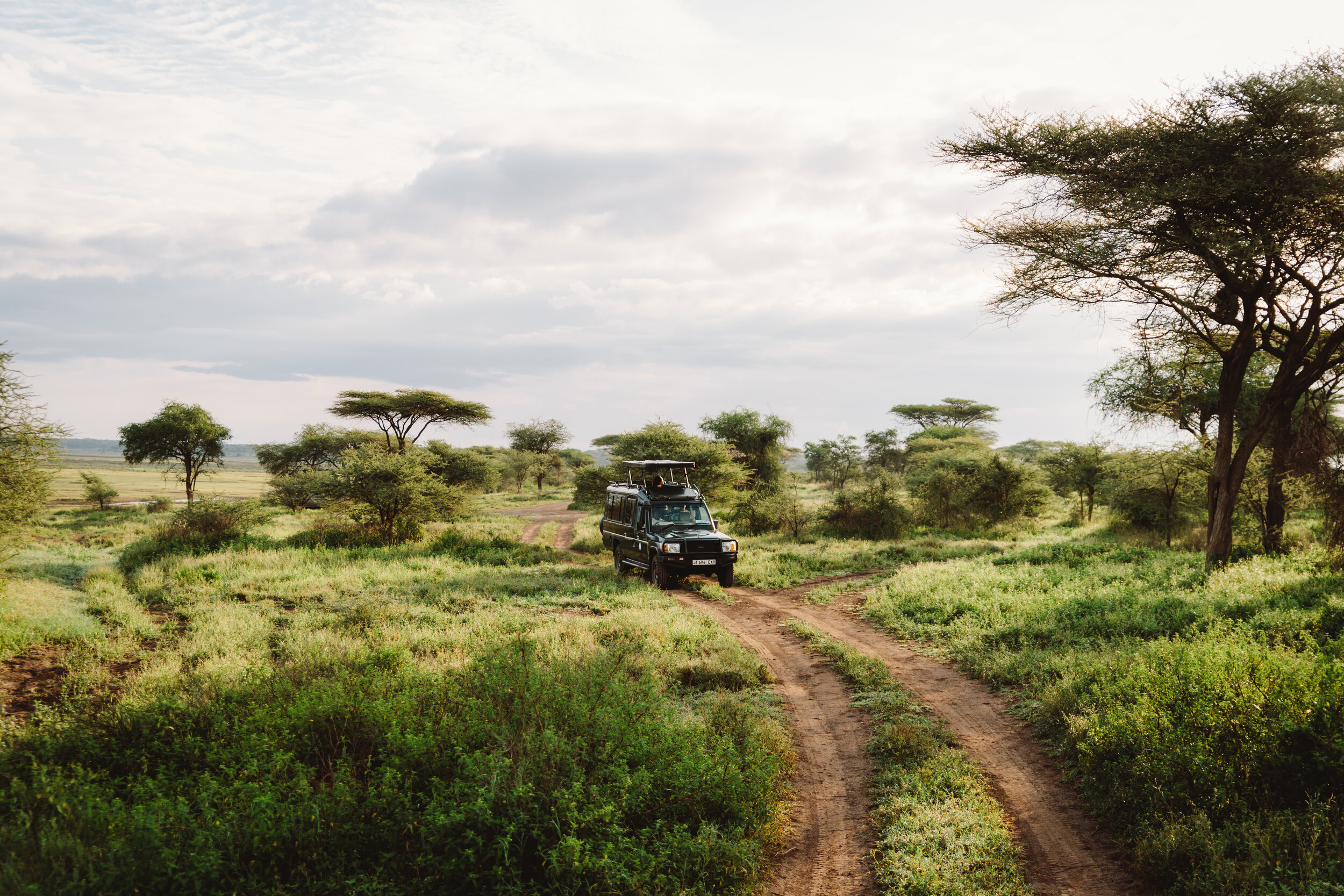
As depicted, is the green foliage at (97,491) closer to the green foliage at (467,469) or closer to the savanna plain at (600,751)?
the green foliage at (467,469)

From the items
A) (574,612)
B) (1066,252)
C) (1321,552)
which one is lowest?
(574,612)

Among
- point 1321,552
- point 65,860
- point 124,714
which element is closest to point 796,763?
point 65,860

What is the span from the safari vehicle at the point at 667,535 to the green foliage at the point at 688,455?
8732mm

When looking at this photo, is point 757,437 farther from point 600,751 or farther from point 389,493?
point 600,751

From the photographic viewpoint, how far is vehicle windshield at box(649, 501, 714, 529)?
16.5 metres

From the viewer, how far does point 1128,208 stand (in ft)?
41.8

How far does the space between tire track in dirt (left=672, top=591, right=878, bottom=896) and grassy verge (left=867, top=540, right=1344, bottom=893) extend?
192cm

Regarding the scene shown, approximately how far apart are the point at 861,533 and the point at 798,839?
71.0 ft

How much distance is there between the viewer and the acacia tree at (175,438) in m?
39.5

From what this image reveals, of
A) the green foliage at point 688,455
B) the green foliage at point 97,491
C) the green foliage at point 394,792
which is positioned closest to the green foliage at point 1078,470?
the green foliage at point 688,455

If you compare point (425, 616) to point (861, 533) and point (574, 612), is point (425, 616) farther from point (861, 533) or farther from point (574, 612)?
point (861, 533)

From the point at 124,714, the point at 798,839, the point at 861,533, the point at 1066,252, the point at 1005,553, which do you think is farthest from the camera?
the point at 861,533

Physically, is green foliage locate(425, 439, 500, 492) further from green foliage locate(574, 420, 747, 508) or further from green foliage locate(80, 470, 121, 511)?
green foliage locate(80, 470, 121, 511)

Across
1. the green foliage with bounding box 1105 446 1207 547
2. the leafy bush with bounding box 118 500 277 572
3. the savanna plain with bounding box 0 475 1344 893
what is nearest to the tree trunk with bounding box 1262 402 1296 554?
the green foliage with bounding box 1105 446 1207 547
